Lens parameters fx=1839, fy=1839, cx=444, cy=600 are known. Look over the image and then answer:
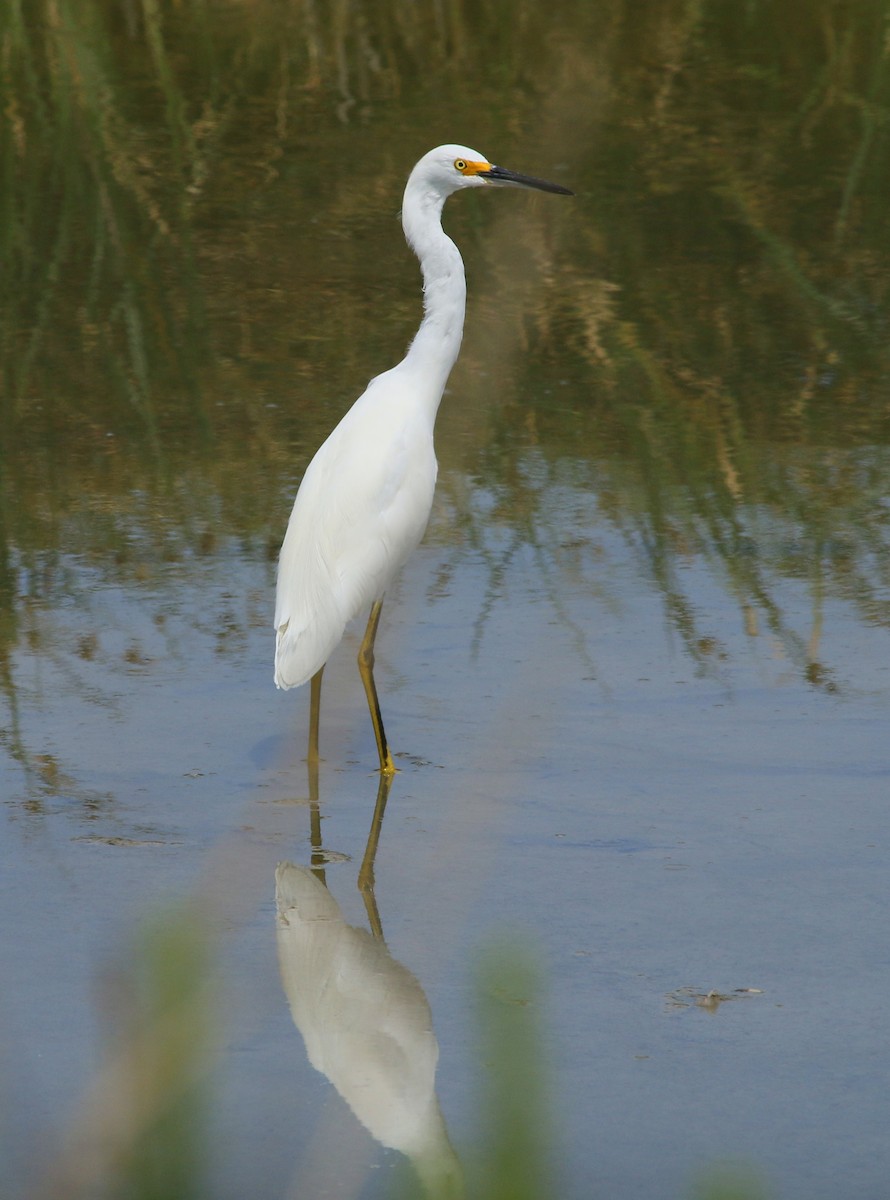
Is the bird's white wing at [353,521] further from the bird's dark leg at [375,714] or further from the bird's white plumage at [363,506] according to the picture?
the bird's dark leg at [375,714]

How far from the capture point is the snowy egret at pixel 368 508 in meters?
4.23

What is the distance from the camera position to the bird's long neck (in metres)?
4.69

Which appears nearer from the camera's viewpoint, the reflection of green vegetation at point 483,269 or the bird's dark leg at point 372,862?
the bird's dark leg at point 372,862

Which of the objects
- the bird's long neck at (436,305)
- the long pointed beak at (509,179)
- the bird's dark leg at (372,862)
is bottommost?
the bird's dark leg at (372,862)

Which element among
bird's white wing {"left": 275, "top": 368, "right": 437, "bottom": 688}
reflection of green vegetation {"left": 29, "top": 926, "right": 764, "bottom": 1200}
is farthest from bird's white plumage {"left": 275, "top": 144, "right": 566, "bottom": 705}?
reflection of green vegetation {"left": 29, "top": 926, "right": 764, "bottom": 1200}

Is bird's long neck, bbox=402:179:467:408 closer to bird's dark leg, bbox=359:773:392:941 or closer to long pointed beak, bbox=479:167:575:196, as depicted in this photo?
long pointed beak, bbox=479:167:575:196

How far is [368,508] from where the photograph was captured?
4391mm

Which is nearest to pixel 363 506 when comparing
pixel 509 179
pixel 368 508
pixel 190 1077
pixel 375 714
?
pixel 368 508

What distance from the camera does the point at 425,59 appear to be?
10594 millimetres

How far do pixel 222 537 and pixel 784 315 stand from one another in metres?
2.73

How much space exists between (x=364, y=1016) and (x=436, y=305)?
87.8 inches

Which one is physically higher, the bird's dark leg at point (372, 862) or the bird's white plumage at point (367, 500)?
the bird's white plumage at point (367, 500)

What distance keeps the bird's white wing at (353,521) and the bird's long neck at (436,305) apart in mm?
169

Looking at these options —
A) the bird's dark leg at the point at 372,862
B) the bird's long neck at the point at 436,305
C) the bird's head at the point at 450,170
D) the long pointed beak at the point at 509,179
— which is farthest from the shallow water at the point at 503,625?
the bird's head at the point at 450,170
